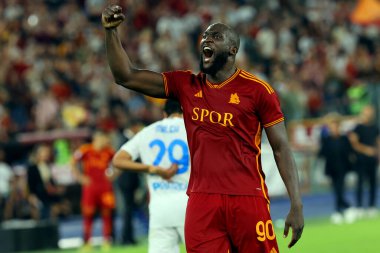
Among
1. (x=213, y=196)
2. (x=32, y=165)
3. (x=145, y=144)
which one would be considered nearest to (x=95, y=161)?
(x=32, y=165)

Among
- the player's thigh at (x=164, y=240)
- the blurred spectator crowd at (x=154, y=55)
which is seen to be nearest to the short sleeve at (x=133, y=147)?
the player's thigh at (x=164, y=240)

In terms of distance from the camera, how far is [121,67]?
7.37 metres

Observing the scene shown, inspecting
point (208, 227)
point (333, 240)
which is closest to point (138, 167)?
point (208, 227)

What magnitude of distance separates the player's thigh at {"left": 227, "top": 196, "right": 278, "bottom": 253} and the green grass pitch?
25.3 ft

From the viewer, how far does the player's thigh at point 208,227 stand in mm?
7465

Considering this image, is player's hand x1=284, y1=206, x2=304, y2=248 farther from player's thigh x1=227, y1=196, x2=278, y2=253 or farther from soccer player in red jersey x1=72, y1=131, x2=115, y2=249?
soccer player in red jersey x1=72, y1=131, x2=115, y2=249

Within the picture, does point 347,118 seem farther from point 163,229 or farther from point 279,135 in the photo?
point 279,135

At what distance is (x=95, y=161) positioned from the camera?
722 inches

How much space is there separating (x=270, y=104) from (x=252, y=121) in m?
0.17

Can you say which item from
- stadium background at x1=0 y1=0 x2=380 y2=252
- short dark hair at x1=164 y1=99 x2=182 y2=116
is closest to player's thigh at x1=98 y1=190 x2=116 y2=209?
stadium background at x1=0 y1=0 x2=380 y2=252

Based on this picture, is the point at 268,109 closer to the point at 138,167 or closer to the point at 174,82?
the point at 174,82

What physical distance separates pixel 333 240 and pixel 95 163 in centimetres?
413

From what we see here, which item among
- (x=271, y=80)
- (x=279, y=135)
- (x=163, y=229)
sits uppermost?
(x=271, y=80)

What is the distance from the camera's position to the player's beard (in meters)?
7.38
